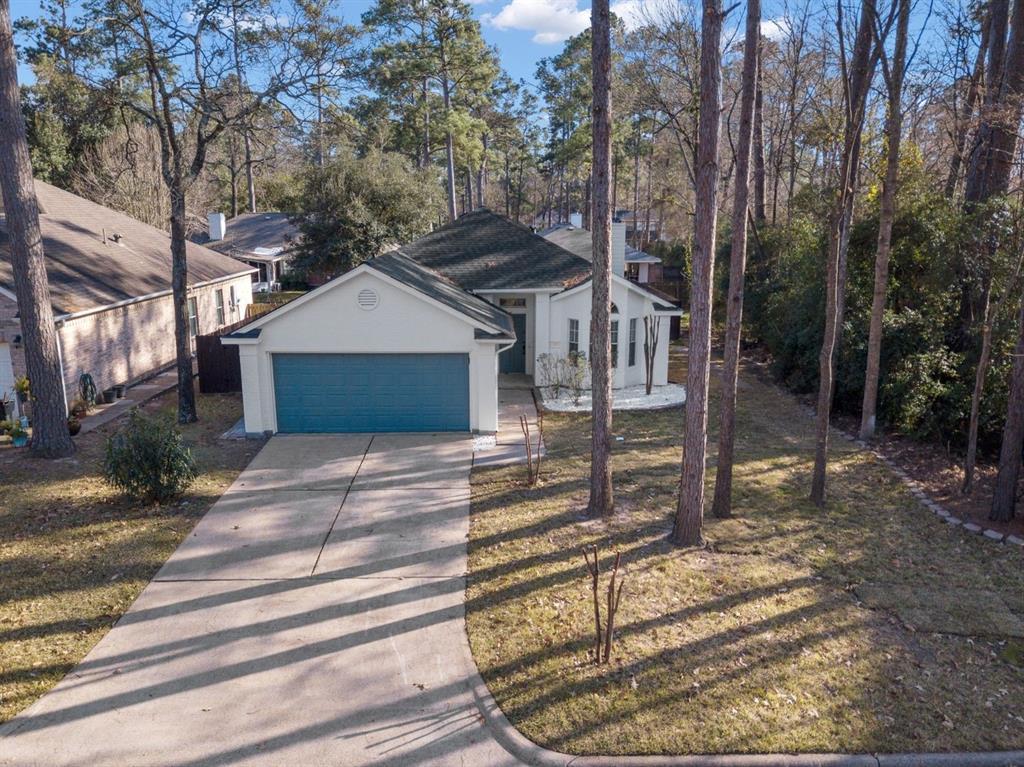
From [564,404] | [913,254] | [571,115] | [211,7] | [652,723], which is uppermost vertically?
[571,115]

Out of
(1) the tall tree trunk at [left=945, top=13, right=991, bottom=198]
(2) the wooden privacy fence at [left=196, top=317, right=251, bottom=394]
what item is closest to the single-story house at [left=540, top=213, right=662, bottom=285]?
(1) the tall tree trunk at [left=945, top=13, right=991, bottom=198]

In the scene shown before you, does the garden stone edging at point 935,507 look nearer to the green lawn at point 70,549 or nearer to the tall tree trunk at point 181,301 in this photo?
the green lawn at point 70,549

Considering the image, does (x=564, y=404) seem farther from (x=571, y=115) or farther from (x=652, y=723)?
(x=571, y=115)

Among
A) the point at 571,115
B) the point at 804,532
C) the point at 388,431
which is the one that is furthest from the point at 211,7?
the point at 571,115

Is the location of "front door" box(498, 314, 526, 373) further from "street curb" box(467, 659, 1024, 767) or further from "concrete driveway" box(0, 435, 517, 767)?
"street curb" box(467, 659, 1024, 767)

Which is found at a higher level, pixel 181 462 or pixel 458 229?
pixel 458 229

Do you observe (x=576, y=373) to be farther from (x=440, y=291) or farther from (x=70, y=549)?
(x=70, y=549)

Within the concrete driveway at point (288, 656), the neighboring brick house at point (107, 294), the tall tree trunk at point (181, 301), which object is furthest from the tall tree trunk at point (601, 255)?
the neighboring brick house at point (107, 294)
